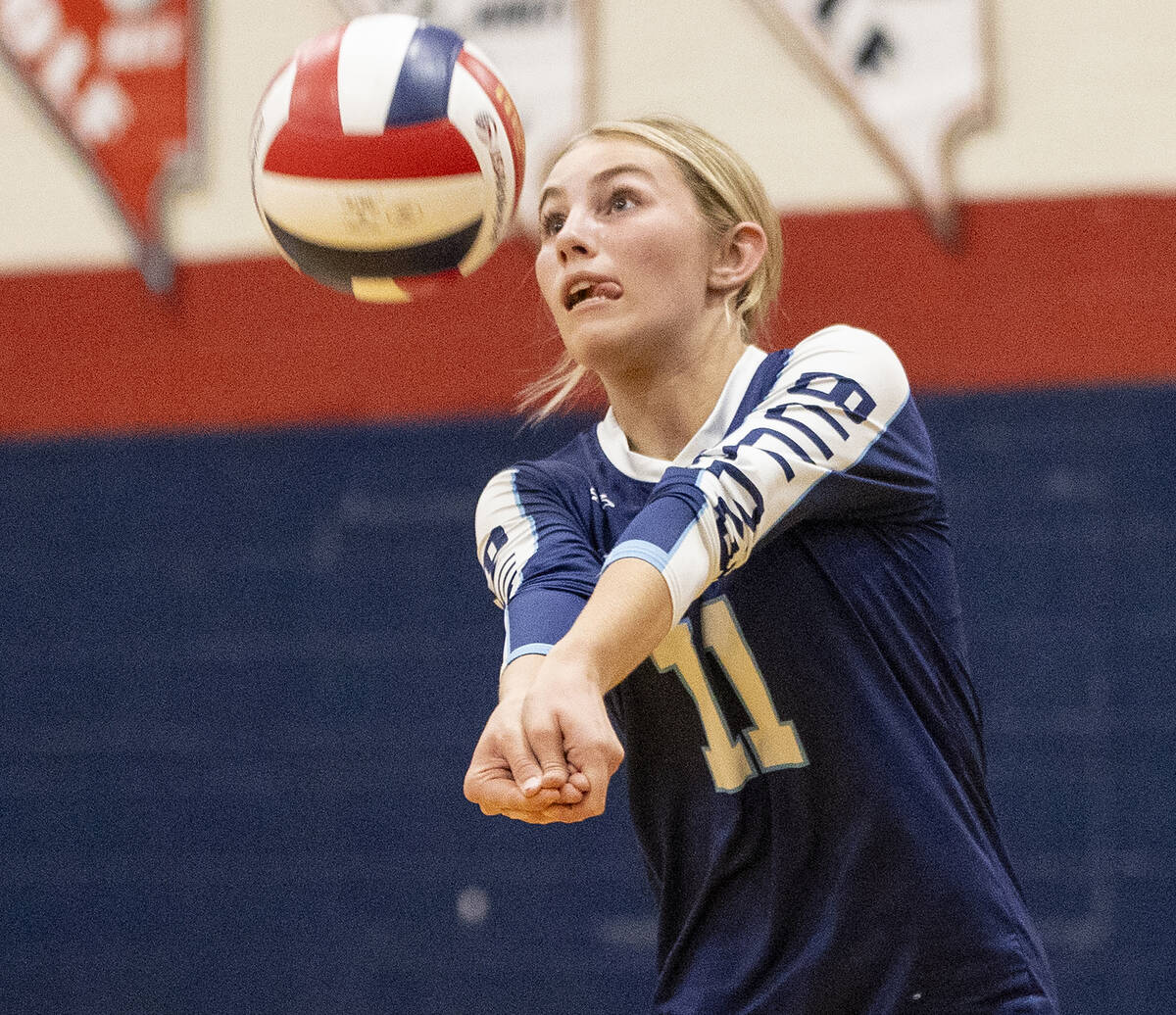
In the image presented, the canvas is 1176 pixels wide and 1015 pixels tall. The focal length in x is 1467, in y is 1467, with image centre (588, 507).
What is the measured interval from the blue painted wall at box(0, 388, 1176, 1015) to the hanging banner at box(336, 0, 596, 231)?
0.71 meters

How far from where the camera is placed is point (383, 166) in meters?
1.83

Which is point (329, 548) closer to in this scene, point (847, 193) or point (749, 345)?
point (847, 193)

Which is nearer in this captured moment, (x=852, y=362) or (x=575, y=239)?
(x=852, y=362)

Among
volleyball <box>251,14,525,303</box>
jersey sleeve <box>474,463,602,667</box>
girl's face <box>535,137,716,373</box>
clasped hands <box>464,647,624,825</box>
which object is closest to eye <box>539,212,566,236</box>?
girl's face <box>535,137,716,373</box>

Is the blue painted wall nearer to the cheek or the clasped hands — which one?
the cheek

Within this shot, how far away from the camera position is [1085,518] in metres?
3.34

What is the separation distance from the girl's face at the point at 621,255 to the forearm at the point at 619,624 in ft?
1.31

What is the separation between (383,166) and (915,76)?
1946 mm

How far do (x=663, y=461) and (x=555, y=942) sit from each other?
2.14 m

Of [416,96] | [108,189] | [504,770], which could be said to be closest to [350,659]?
[108,189]

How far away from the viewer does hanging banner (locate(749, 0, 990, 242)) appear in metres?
3.36

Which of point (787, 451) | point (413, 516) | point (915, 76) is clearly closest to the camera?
point (787, 451)

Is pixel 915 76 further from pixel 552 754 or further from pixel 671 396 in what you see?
pixel 552 754

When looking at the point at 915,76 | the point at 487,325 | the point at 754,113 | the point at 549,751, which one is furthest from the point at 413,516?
the point at 549,751
